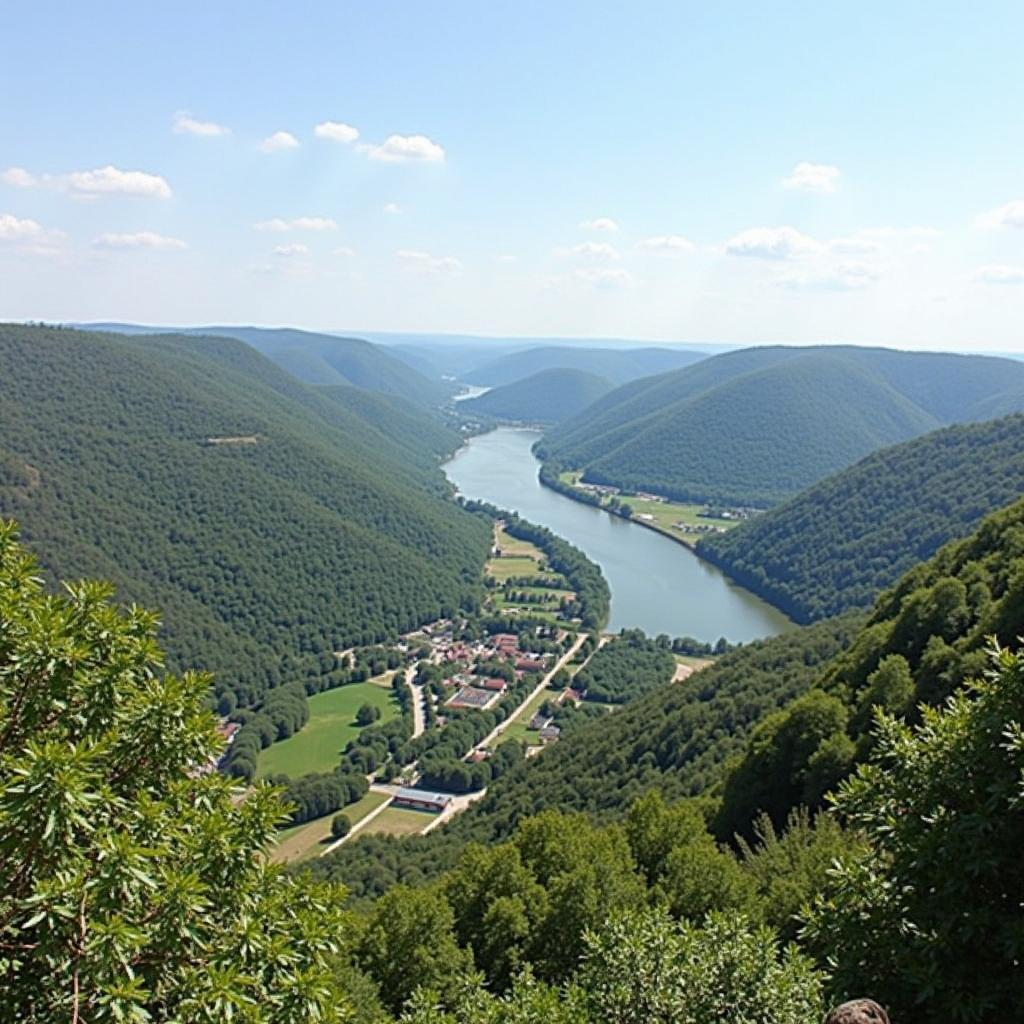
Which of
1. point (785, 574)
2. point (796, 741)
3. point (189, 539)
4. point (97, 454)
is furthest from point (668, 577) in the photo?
point (796, 741)

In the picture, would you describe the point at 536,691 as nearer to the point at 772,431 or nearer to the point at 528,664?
the point at 528,664

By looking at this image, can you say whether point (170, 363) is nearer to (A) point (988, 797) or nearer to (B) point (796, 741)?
(B) point (796, 741)

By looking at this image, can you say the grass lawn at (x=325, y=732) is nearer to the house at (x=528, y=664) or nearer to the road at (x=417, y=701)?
the road at (x=417, y=701)

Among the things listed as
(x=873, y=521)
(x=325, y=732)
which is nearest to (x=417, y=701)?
(x=325, y=732)

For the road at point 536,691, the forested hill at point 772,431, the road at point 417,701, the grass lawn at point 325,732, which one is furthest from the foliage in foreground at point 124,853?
the forested hill at point 772,431

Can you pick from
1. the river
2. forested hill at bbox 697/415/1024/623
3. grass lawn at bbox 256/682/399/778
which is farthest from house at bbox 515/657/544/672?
Answer: forested hill at bbox 697/415/1024/623

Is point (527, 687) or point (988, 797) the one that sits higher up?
point (988, 797)
